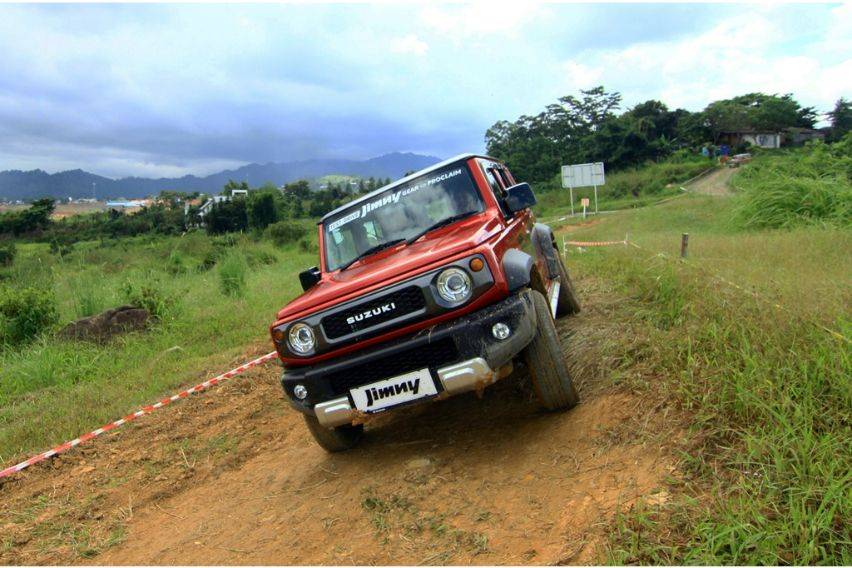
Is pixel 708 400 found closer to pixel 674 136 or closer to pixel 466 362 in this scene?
pixel 466 362

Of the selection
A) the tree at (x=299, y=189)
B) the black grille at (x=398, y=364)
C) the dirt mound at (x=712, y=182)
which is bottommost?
the dirt mound at (x=712, y=182)

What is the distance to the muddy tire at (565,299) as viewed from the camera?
4.96 m

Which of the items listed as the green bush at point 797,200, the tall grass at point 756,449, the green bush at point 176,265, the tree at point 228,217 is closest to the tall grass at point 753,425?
the tall grass at point 756,449

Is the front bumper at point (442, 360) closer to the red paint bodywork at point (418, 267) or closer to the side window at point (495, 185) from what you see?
the red paint bodywork at point (418, 267)

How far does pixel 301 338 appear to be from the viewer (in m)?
3.23

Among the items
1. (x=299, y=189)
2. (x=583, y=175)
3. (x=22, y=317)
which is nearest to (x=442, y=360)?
(x=22, y=317)

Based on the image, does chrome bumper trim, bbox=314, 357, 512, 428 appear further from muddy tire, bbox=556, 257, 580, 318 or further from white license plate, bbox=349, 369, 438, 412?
muddy tire, bbox=556, 257, 580, 318

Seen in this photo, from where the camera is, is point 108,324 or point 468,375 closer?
point 468,375

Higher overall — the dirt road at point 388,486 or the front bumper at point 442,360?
the front bumper at point 442,360

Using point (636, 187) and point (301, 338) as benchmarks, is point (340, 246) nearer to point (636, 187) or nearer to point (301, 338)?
point (301, 338)

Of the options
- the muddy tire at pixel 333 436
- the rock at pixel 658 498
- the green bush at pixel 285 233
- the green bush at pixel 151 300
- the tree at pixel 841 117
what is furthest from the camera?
the tree at pixel 841 117

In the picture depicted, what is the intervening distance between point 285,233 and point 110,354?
19.3 meters

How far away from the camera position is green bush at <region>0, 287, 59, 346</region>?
323 inches

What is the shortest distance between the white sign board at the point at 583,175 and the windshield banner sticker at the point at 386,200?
998 inches
